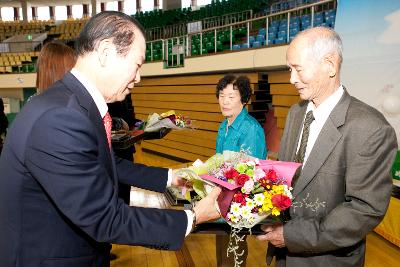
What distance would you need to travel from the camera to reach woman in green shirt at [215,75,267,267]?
7.88 ft

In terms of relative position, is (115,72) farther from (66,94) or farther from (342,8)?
(342,8)

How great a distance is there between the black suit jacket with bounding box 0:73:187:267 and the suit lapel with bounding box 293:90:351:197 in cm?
54

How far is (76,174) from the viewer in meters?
1.06

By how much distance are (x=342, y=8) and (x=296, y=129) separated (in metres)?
2.96

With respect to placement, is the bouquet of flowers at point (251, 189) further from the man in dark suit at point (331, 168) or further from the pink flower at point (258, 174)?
the man in dark suit at point (331, 168)

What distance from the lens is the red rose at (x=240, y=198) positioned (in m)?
1.38

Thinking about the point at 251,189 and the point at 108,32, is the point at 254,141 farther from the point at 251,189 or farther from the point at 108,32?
the point at 108,32

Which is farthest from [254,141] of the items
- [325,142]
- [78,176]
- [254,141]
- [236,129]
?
[78,176]

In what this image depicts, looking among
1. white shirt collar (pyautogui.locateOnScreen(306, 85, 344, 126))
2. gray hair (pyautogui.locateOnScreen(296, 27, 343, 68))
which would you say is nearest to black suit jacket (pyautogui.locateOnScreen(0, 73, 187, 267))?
white shirt collar (pyautogui.locateOnScreen(306, 85, 344, 126))

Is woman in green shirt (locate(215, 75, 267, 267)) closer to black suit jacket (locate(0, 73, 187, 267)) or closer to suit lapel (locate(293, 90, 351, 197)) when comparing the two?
suit lapel (locate(293, 90, 351, 197))

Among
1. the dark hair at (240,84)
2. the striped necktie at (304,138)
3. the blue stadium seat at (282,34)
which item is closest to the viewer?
the striped necktie at (304,138)

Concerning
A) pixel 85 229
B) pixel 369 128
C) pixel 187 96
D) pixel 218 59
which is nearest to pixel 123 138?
pixel 85 229

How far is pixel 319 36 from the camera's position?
56.5 inches

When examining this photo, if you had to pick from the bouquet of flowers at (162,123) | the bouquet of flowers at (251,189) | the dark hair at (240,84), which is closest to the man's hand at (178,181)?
the bouquet of flowers at (251,189)
